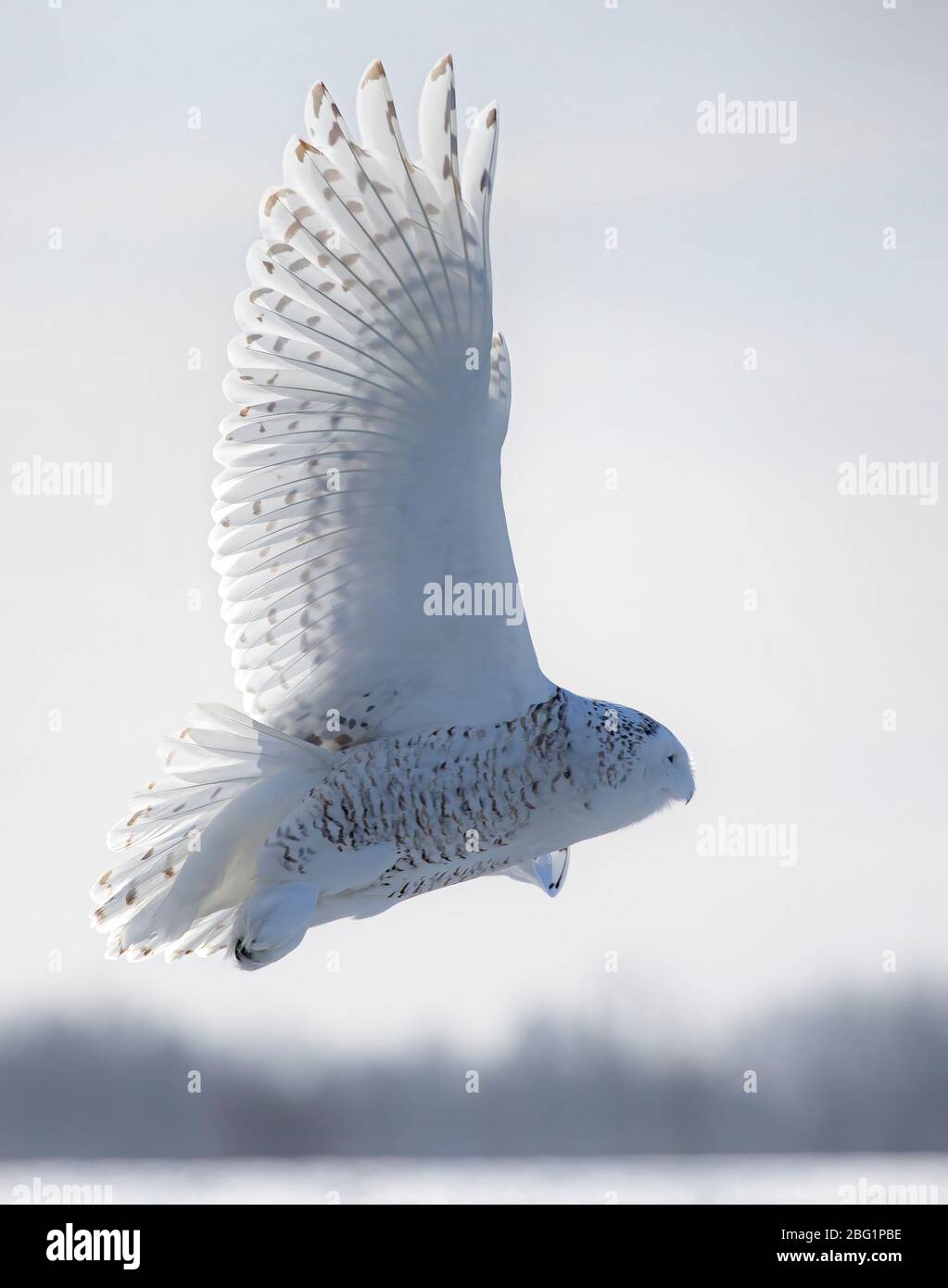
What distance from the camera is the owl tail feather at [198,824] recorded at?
362 centimetres

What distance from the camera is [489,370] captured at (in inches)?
133

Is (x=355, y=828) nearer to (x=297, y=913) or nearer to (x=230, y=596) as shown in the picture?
(x=297, y=913)

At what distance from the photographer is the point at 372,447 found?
342cm

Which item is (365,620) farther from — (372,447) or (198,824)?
(198,824)

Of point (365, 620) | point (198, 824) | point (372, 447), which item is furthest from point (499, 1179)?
point (372, 447)

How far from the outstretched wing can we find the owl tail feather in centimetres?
14

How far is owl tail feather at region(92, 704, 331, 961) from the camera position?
143 inches

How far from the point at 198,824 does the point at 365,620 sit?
0.56 metres

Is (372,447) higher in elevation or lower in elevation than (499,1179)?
higher

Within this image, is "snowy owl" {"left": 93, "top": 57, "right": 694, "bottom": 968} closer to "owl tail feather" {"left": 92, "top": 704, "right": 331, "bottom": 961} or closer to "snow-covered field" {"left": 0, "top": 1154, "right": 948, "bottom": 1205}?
"owl tail feather" {"left": 92, "top": 704, "right": 331, "bottom": 961}

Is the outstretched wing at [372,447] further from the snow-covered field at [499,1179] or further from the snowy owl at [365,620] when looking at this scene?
the snow-covered field at [499,1179]

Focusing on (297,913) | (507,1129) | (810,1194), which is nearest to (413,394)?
(297,913)

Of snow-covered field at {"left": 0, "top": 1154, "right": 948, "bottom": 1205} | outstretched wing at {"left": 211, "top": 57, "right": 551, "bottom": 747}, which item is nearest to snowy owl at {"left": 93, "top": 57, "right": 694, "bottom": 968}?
outstretched wing at {"left": 211, "top": 57, "right": 551, "bottom": 747}

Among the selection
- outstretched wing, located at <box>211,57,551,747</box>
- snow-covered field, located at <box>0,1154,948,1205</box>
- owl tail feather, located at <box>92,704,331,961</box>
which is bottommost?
snow-covered field, located at <box>0,1154,948,1205</box>
